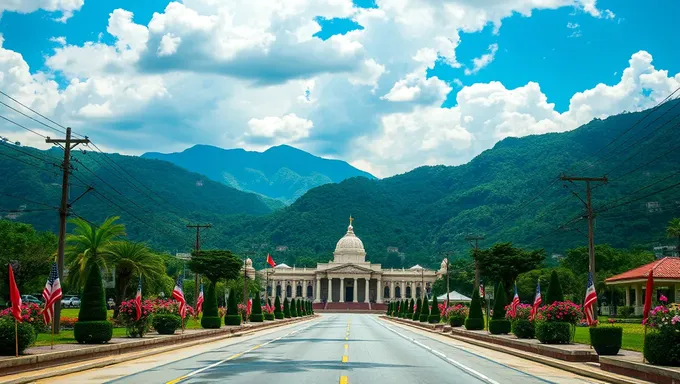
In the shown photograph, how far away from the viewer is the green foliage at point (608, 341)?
967 inches

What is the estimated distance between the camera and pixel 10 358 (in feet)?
64.8

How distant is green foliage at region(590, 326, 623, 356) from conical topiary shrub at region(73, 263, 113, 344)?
18.0 m

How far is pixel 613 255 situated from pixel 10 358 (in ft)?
Result: 344

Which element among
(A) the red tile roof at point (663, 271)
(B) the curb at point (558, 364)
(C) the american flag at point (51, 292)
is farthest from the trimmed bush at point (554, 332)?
(A) the red tile roof at point (663, 271)

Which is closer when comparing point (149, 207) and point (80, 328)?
point (80, 328)

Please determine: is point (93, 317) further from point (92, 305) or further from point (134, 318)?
point (134, 318)

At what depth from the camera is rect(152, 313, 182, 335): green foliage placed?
36.6 m

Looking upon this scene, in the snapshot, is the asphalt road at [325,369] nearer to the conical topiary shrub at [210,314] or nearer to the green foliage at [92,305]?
the green foliage at [92,305]

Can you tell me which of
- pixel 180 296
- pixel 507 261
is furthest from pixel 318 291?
pixel 180 296

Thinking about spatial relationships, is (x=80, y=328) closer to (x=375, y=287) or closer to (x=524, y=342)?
(x=524, y=342)

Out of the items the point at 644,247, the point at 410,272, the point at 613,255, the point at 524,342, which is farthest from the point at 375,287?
the point at 524,342

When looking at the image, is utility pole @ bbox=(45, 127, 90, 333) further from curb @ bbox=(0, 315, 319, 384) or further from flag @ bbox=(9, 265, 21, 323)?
flag @ bbox=(9, 265, 21, 323)

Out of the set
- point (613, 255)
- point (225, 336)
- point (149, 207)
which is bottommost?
point (225, 336)

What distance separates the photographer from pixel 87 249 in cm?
5331
